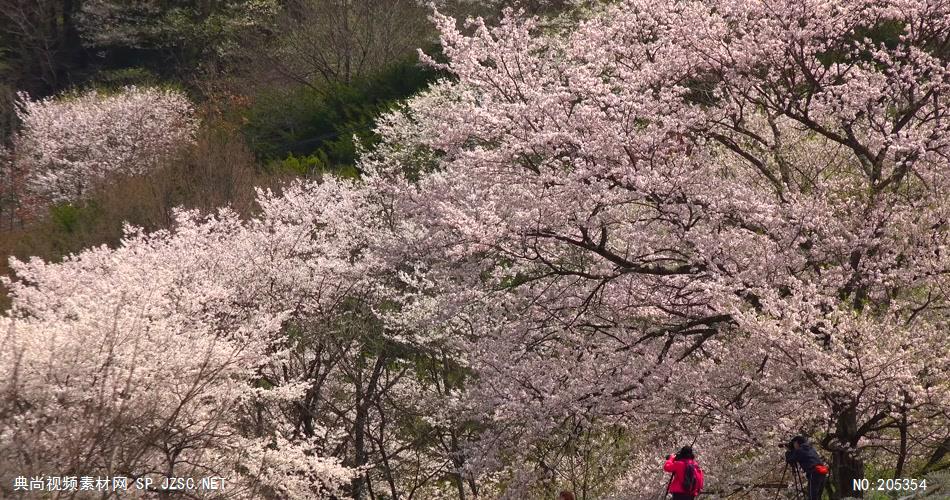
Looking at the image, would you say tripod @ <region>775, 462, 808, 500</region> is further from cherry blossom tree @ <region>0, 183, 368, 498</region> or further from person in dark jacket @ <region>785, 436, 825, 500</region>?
cherry blossom tree @ <region>0, 183, 368, 498</region>

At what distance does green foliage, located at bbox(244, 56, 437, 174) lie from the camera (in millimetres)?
33188

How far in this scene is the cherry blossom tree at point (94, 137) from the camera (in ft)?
127

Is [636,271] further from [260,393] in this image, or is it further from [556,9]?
[556,9]

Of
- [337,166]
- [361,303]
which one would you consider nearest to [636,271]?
[361,303]

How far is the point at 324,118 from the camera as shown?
123 feet

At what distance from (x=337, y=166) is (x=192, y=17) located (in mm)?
20034

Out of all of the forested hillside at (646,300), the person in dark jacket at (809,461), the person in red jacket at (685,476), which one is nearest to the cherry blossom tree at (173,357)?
the forested hillside at (646,300)

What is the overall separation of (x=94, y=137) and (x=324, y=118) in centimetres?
807

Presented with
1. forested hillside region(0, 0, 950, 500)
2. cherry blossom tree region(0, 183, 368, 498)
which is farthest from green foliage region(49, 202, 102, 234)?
forested hillside region(0, 0, 950, 500)

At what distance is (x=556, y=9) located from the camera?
34062 mm

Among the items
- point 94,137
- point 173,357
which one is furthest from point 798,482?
point 94,137

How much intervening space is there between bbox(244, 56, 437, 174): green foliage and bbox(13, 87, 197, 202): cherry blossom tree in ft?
8.45

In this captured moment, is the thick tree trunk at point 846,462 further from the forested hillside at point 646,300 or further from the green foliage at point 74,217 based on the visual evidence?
the green foliage at point 74,217

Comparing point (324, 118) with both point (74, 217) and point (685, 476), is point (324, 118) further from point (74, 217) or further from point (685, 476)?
point (685, 476)
